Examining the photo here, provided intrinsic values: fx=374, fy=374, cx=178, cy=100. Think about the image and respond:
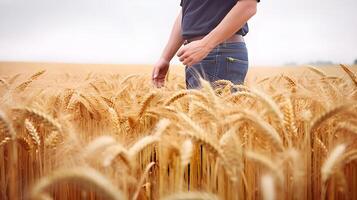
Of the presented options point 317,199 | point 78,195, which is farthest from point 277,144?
point 78,195

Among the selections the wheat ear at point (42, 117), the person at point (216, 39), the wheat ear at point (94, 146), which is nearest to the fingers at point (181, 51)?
the person at point (216, 39)

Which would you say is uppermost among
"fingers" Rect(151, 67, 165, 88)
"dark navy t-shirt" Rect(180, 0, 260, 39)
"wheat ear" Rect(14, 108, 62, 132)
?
"dark navy t-shirt" Rect(180, 0, 260, 39)

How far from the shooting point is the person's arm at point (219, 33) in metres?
1.97

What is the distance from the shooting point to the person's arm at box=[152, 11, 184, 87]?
2.65 metres

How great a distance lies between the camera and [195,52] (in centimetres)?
197

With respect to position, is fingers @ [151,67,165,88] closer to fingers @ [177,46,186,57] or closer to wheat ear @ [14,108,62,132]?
fingers @ [177,46,186,57]

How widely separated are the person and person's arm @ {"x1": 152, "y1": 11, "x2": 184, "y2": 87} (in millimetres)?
277

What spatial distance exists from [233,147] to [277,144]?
0.35ft

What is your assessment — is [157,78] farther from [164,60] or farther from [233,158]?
[233,158]

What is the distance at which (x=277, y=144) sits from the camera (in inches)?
34.2

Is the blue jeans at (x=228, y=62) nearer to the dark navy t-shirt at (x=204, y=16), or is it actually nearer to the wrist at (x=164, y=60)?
the dark navy t-shirt at (x=204, y=16)

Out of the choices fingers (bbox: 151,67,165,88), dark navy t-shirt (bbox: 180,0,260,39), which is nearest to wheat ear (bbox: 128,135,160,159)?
dark navy t-shirt (bbox: 180,0,260,39)

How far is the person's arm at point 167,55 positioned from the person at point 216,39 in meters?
0.28

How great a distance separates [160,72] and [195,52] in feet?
2.40
